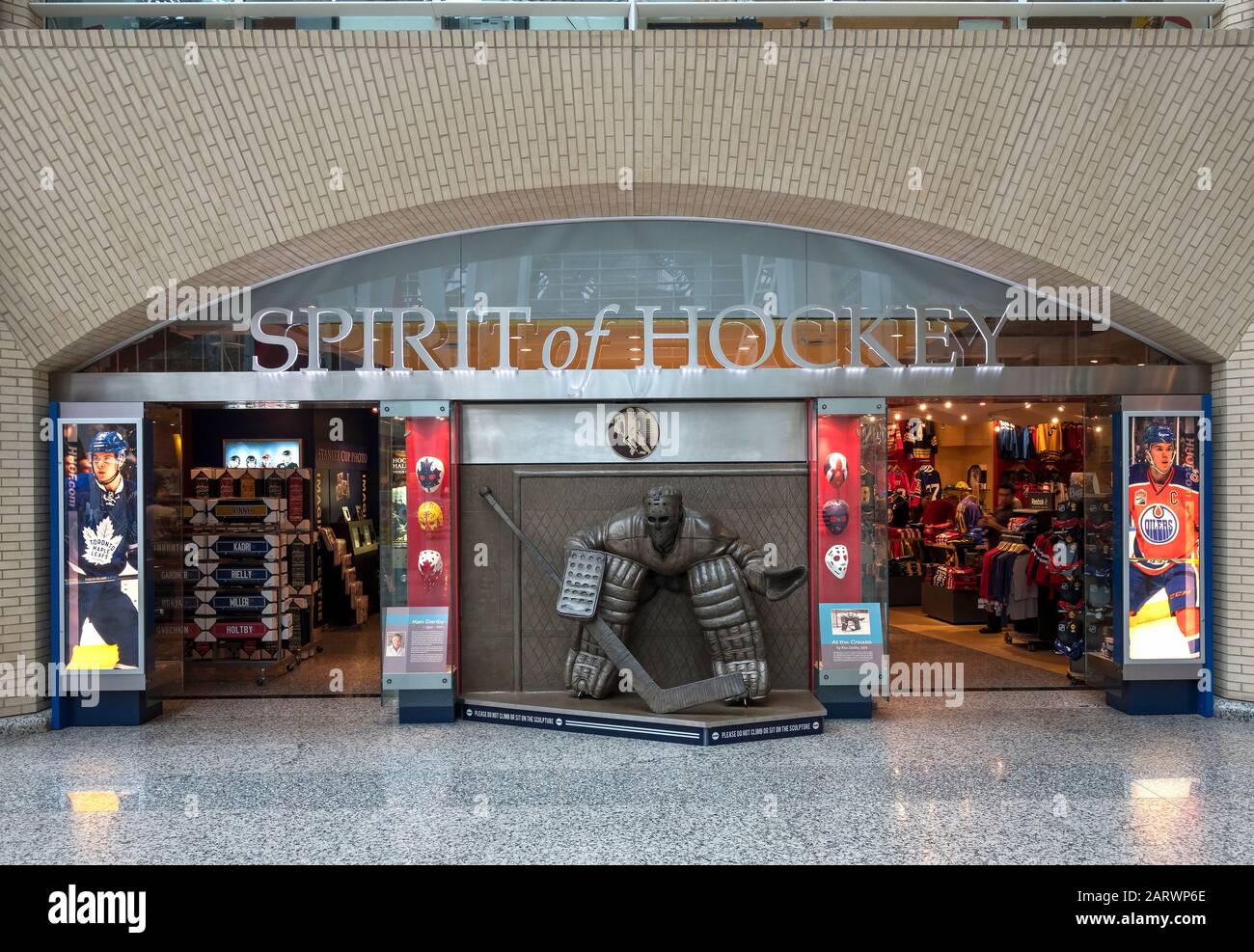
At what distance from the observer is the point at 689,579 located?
22.9 feet

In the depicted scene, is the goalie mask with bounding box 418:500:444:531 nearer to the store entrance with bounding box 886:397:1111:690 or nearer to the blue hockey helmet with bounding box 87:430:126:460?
the blue hockey helmet with bounding box 87:430:126:460

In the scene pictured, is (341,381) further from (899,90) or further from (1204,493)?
(1204,493)

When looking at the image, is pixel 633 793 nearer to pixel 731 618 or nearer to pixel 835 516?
pixel 731 618

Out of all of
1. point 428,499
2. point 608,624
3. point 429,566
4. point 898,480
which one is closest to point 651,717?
point 608,624

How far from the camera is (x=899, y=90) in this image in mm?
6844

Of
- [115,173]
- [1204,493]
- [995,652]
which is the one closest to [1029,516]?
[995,652]

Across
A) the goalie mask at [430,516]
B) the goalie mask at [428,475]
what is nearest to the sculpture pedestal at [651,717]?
the goalie mask at [430,516]

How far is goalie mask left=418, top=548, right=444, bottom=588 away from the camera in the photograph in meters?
7.23

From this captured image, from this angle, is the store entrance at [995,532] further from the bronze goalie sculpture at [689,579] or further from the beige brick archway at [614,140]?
the bronze goalie sculpture at [689,579]

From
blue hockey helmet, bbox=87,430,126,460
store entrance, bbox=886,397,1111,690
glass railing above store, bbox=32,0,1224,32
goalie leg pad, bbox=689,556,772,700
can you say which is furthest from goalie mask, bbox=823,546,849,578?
blue hockey helmet, bbox=87,430,126,460

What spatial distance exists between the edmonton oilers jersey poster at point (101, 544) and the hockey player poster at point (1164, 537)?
25.5 ft

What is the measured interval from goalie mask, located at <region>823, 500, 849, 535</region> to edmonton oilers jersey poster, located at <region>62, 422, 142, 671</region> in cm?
538

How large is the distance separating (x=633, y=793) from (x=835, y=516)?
9.63ft

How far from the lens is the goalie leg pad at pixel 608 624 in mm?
6910
